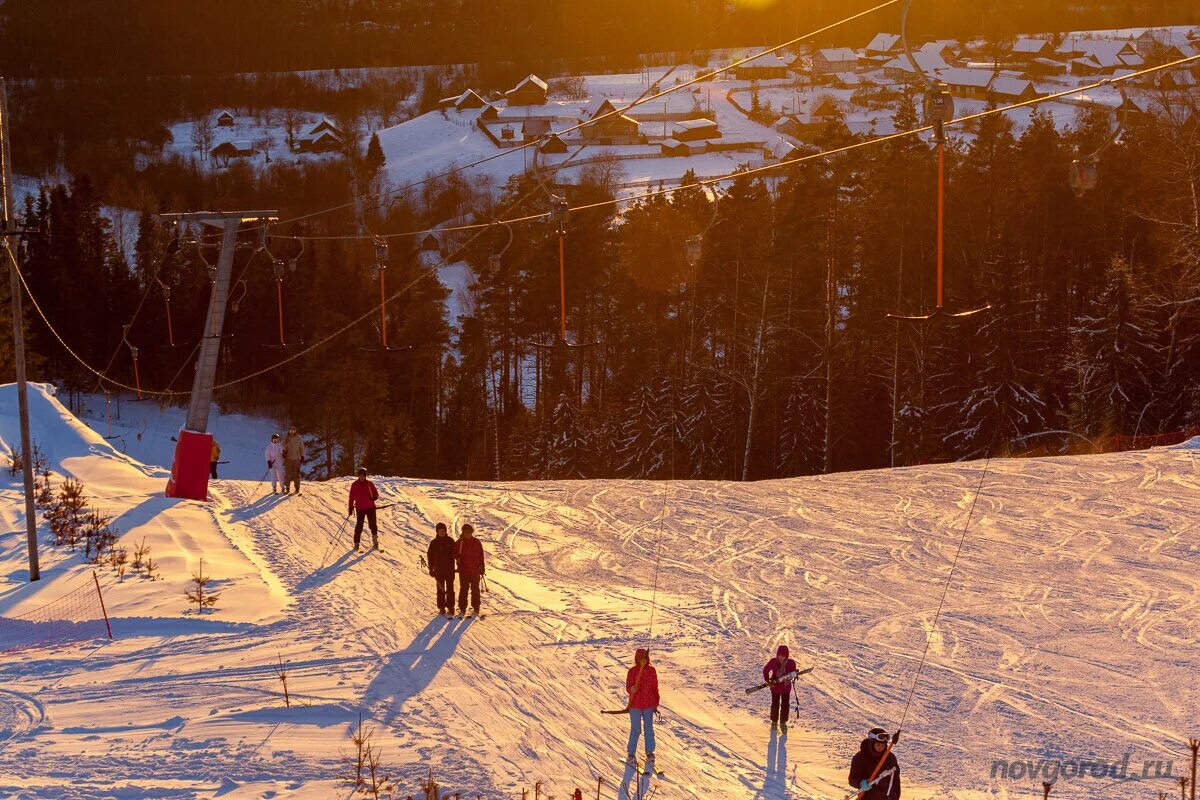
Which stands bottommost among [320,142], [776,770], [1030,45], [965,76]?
[776,770]

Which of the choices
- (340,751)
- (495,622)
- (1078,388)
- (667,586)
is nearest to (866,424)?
(1078,388)

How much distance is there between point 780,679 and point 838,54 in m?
125

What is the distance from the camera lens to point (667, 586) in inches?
799

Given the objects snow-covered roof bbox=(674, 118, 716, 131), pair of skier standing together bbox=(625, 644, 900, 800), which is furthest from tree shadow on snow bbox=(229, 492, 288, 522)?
snow-covered roof bbox=(674, 118, 716, 131)

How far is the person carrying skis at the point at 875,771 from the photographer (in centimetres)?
1020

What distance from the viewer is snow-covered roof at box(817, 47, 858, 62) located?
12731 cm

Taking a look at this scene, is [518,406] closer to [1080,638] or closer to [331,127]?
[1080,638]

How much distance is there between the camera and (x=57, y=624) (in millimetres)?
16453

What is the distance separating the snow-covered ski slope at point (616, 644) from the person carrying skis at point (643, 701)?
35 centimetres

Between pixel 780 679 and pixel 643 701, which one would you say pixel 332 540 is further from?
pixel 643 701

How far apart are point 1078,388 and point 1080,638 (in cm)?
2470

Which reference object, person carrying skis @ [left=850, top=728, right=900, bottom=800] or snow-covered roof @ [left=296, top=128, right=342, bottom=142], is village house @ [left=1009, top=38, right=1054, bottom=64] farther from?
person carrying skis @ [left=850, top=728, right=900, bottom=800]

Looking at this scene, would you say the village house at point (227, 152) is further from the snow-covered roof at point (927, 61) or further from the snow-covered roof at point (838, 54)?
the snow-covered roof at point (838, 54)

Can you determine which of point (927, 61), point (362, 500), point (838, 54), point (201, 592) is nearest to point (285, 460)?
point (362, 500)
